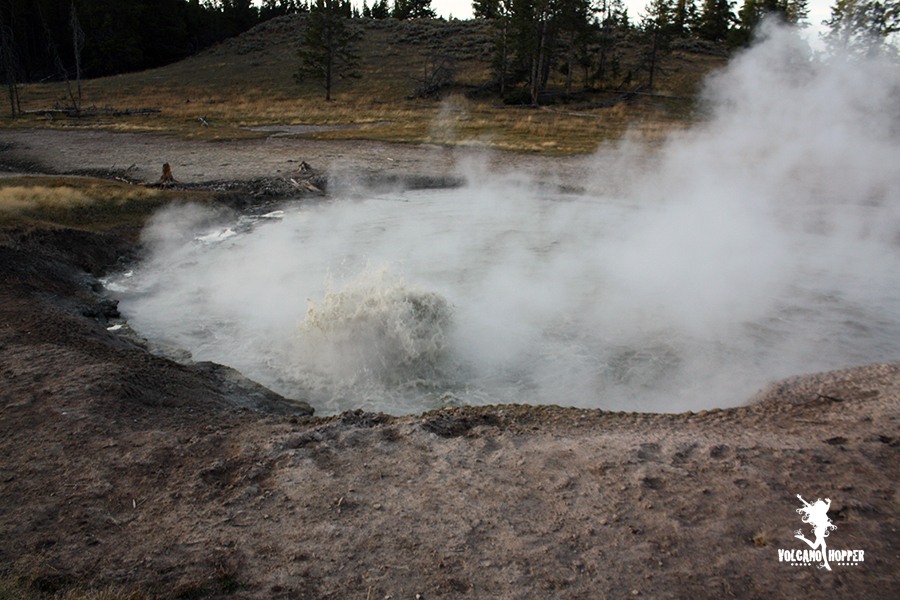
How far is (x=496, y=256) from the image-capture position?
347 inches

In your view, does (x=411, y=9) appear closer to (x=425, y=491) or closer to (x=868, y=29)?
(x=868, y=29)

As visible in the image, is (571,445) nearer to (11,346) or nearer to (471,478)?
(471,478)

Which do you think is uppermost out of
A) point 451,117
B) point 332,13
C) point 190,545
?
point 332,13

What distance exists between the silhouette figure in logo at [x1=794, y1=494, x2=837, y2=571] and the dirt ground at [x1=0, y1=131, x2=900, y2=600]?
0.05 meters

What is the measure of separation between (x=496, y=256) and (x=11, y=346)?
246 inches

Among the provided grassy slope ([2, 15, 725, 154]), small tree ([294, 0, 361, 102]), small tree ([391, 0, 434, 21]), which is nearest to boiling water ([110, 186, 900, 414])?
grassy slope ([2, 15, 725, 154])

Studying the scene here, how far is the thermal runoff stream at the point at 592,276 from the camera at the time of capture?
5.39m

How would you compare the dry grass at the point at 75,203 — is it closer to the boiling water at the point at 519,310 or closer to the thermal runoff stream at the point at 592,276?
the thermal runoff stream at the point at 592,276

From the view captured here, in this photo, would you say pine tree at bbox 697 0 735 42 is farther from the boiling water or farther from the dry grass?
the dry grass

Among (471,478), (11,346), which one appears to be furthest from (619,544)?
(11,346)

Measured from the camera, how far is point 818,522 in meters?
2.70

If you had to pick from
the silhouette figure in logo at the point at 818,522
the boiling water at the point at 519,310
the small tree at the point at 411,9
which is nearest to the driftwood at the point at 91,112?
the boiling water at the point at 519,310

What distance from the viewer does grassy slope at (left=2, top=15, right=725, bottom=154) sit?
74.3ft

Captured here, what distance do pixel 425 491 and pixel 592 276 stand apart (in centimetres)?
535
